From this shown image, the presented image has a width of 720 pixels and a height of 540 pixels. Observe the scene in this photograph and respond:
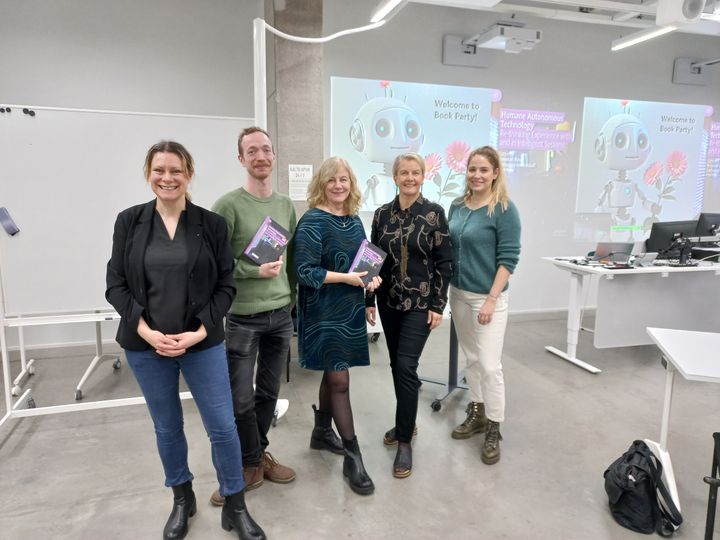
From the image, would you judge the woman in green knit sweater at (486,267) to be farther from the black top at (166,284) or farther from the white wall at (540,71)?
the white wall at (540,71)

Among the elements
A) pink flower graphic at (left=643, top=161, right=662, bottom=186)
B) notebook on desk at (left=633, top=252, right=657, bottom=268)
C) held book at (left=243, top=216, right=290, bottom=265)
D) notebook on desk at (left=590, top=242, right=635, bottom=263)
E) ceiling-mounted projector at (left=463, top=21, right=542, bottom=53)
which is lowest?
notebook on desk at (left=633, top=252, right=657, bottom=268)

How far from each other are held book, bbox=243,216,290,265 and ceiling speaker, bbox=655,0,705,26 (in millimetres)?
3676

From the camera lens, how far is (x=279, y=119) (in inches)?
139

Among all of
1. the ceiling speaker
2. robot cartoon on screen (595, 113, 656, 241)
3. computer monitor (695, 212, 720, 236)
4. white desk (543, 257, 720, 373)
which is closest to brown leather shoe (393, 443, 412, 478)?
white desk (543, 257, 720, 373)

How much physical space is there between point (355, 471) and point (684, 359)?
4.95 ft

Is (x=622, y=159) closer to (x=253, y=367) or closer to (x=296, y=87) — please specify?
(x=296, y=87)

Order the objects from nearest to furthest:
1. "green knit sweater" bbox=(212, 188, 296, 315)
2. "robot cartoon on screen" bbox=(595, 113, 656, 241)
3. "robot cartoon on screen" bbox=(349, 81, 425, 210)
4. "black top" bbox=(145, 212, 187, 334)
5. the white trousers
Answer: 1. "black top" bbox=(145, 212, 187, 334)
2. "green knit sweater" bbox=(212, 188, 296, 315)
3. the white trousers
4. "robot cartoon on screen" bbox=(349, 81, 425, 210)
5. "robot cartoon on screen" bbox=(595, 113, 656, 241)

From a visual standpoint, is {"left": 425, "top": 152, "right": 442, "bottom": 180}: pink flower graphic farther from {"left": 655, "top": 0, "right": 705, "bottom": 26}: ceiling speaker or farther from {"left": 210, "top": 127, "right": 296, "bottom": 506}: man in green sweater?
{"left": 210, "top": 127, "right": 296, "bottom": 506}: man in green sweater

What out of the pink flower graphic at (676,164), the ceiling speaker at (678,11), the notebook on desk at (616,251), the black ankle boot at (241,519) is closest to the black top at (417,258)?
the black ankle boot at (241,519)

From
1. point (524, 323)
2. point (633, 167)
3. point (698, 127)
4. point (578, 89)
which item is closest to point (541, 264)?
point (524, 323)

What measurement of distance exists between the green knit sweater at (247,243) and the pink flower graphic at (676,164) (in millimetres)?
5639

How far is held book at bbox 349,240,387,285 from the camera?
2.02 metres

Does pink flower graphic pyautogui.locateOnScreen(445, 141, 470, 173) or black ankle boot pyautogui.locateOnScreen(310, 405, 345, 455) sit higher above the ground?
pink flower graphic pyautogui.locateOnScreen(445, 141, 470, 173)

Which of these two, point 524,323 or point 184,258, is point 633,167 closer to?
point 524,323
